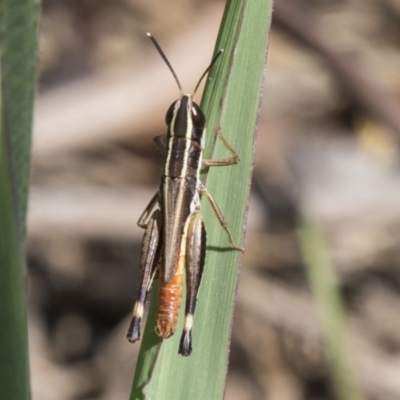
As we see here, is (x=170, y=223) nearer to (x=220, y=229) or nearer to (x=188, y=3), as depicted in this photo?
(x=220, y=229)

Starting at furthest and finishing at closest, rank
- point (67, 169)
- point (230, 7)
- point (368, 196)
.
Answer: point (67, 169) < point (368, 196) < point (230, 7)

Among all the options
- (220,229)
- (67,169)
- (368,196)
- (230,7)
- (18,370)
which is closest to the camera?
(18,370)

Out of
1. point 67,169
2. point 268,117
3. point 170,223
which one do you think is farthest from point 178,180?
point 268,117

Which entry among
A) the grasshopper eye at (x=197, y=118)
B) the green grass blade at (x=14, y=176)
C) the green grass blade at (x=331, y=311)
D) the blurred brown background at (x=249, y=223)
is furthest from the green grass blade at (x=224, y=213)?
the blurred brown background at (x=249, y=223)

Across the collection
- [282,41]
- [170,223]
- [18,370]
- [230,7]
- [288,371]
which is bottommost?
[288,371]

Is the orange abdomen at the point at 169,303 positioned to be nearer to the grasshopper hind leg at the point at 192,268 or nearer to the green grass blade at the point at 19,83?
the grasshopper hind leg at the point at 192,268


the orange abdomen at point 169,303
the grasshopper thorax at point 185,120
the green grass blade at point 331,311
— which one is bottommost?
Result: the green grass blade at point 331,311

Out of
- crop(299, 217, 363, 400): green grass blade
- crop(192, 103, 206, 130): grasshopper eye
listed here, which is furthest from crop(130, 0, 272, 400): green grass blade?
crop(299, 217, 363, 400): green grass blade

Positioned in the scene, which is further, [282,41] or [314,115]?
[282,41]
